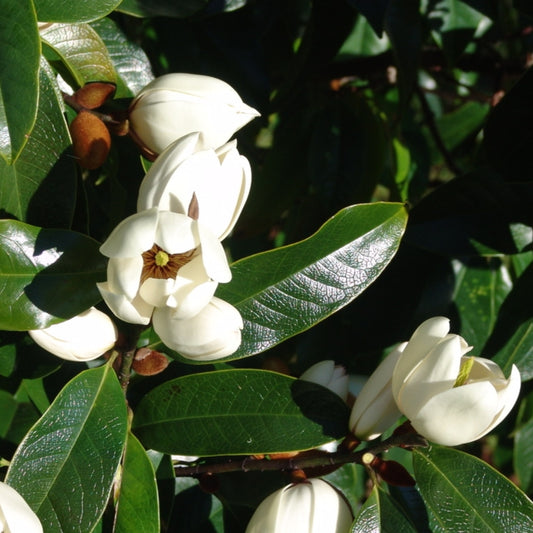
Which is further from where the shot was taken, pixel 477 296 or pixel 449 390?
pixel 477 296

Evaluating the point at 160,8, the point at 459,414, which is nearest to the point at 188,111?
the point at 160,8

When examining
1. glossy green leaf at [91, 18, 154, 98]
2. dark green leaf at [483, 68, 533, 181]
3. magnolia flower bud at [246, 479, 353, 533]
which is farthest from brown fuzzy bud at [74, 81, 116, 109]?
dark green leaf at [483, 68, 533, 181]

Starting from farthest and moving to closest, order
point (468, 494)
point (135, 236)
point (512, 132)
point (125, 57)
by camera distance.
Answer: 1. point (512, 132)
2. point (125, 57)
3. point (468, 494)
4. point (135, 236)

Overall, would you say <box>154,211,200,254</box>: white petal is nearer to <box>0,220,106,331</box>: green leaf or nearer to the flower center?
the flower center

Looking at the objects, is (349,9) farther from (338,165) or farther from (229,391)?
(229,391)

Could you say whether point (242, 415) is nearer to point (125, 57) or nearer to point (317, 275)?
point (317, 275)

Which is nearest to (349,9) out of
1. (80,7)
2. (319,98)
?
(319,98)

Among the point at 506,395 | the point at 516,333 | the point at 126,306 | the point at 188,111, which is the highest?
the point at 188,111
